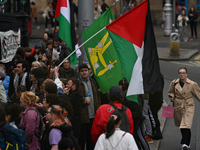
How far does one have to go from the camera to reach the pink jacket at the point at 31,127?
17.5 ft

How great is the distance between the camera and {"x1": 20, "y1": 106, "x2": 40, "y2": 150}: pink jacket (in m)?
5.33

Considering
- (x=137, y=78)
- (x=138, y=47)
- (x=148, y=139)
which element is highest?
(x=138, y=47)

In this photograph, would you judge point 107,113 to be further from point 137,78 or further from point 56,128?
point 56,128

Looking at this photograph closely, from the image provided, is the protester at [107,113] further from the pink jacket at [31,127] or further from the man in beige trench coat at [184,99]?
the man in beige trench coat at [184,99]

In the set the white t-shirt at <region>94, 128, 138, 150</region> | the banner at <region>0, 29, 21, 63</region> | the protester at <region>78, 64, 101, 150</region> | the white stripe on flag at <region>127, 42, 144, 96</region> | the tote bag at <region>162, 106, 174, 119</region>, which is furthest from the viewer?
the banner at <region>0, 29, 21, 63</region>

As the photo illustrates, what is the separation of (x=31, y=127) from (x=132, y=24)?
89.0 inches

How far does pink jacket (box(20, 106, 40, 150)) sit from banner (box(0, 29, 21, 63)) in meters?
6.03

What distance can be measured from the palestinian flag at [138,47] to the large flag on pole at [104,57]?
0.12m

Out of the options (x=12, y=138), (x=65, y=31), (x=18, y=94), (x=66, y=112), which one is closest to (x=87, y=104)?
(x=18, y=94)

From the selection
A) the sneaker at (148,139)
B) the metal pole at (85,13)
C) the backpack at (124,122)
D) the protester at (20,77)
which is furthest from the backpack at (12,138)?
the metal pole at (85,13)

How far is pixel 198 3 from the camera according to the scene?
29953mm

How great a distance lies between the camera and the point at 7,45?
11594mm

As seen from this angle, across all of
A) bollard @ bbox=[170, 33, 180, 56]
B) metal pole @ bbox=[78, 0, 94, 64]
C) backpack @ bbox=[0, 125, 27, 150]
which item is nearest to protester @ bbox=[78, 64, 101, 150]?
metal pole @ bbox=[78, 0, 94, 64]

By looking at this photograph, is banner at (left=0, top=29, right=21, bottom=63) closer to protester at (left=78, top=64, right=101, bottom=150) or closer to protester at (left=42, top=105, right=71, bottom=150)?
protester at (left=78, top=64, right=101, bottom=150)
